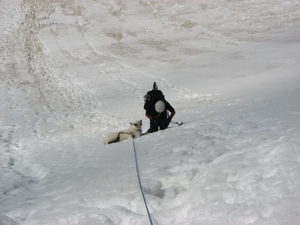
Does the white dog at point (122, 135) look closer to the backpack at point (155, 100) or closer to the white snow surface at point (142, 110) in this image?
the white snow surface at point (142, 110)

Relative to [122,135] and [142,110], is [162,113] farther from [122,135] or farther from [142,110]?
[142,110]

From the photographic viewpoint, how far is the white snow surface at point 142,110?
345 centimetres

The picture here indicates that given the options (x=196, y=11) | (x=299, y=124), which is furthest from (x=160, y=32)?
(x=299, y=124)

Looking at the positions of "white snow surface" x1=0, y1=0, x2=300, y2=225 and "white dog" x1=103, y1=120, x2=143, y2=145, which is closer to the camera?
"white snow surface" x1=0, y1=0, x2=300, y2=225

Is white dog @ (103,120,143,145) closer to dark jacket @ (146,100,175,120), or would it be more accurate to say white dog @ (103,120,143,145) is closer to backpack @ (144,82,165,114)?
dark jacket @ (146,100,175,120)

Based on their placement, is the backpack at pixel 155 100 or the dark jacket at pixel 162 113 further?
the dark jacket at pixel 162 113

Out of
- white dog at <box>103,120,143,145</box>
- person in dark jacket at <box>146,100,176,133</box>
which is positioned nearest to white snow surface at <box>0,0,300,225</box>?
white dog at <box>103,120,143,145</box>

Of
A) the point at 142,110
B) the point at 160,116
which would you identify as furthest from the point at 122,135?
the point at 142,110

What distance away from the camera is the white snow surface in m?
3.45

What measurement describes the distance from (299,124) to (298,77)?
6.38m

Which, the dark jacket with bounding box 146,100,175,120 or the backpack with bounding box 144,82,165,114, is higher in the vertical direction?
the backpack with bounding box 144,82,165,114

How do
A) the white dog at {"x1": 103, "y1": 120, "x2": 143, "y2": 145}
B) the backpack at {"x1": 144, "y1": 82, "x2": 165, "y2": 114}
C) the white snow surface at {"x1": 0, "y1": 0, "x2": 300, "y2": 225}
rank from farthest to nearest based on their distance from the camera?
the backpack at {"x1": 144, "y1": 82, "x2": 165, "y2": 114} < the white dog at {"x1": 103, "y1": 120, "x2": 143, "y2": 145} < the white snow surface at {"x1": 0, "y1": 0, "x2": 300, "y2": 225}

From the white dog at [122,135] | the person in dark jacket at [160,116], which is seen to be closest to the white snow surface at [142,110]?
the white dog at [122,135]

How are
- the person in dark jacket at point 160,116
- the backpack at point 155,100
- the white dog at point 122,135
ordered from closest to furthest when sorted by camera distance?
the white dog at point 122,135 < the backpack at point 155,100 < the person in dark jacket at point 160,116
